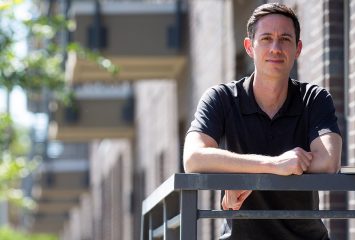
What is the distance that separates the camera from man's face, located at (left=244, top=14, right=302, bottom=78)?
173 inches

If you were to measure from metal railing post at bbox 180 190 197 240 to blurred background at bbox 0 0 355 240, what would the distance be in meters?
3.85

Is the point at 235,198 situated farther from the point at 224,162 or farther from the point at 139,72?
the point at 139,72

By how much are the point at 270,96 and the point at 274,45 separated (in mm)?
271

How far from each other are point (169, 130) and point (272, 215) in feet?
46.6

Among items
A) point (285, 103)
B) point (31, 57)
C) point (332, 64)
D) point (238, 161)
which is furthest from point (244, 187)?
point (31, 57)

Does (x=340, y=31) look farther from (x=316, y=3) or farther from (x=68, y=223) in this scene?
(x=68, y=223)

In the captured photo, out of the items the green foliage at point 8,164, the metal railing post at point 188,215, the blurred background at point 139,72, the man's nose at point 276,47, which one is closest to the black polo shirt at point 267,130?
the man's nose at point 276,47

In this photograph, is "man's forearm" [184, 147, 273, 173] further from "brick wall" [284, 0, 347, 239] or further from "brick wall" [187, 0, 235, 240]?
"brick wall" [187, 0, 235, 240]

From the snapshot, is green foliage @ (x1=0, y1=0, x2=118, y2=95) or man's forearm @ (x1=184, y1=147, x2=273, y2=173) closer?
man's forearm @ (x1=184, y1=147, x2=273, y2=173)

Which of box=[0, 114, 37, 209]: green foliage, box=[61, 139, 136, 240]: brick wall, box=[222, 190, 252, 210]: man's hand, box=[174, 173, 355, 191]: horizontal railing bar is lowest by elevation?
box=[61, 139, 136, 240]: brick wall

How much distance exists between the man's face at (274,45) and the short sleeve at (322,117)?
19cm

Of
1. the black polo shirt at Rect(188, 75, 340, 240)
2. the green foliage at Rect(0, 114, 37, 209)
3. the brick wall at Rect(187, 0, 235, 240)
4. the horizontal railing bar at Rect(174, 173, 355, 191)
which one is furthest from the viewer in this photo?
the green foliage at Rect(0, 114, 37, 209)

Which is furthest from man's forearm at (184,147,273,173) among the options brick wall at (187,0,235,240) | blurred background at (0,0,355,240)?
brick wall at (187,0,235,240)

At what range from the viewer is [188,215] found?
3873mm
